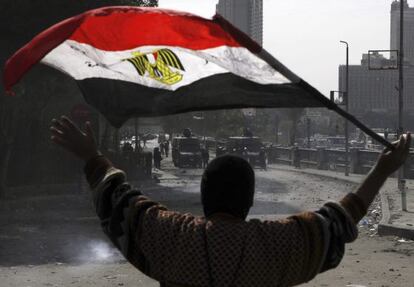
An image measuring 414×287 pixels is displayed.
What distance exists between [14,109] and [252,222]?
67.4 ft

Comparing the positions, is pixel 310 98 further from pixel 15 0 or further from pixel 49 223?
pixel 15 0

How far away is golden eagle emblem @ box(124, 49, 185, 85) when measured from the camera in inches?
126

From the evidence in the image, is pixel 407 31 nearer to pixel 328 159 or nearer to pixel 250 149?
pixel 250 149

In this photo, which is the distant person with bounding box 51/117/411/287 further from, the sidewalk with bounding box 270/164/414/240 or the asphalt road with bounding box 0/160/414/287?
the sidewalk with bounding box 270/164/414/240

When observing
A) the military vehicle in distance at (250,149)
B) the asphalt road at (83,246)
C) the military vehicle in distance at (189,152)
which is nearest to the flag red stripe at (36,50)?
the asphalt road at (83,246)

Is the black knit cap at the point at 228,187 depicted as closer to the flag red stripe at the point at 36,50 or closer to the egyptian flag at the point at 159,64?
the egyptian flag at the point at 159,64

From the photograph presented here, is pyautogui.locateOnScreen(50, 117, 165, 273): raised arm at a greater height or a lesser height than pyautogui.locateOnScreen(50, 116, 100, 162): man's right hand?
lesser

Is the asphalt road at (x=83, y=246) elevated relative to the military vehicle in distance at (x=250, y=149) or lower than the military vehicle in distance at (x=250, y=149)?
lower

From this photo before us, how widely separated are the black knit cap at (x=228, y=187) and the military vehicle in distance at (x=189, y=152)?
147 ft

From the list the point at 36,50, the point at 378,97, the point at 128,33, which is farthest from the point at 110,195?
the point at 378,97

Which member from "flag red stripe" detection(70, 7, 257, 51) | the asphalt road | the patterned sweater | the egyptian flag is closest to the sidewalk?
the asphalt road

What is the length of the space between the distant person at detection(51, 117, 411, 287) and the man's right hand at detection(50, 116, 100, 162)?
0.38 feet

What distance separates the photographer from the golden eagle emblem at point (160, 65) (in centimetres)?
319

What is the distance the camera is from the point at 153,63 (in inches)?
128
